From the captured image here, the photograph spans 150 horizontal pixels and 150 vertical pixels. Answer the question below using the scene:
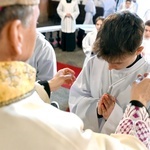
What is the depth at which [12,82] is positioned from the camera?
553 mm

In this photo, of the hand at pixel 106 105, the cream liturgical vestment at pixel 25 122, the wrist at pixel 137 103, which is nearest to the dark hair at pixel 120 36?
the hand at pixel 106 105

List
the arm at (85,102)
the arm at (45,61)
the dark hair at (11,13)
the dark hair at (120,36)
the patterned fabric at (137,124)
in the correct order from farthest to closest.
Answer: the arm at (45,61), the arm at (85,102), the dark hair at (120,36), the patterned fabric at (137,124), the dark hair at (11,13)

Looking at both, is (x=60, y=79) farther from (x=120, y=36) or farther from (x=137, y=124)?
(x=137, y=124)

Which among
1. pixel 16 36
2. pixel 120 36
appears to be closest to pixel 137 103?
pixel 120 36

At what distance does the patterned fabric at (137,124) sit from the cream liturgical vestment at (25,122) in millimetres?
239

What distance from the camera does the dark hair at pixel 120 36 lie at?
1.08m

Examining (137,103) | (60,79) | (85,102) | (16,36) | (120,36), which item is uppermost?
(16,36)

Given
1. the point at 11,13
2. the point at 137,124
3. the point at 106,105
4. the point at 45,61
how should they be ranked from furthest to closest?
the point at 45,61 < the point at 106,105 < the point at 137,124 < the point at 11,13

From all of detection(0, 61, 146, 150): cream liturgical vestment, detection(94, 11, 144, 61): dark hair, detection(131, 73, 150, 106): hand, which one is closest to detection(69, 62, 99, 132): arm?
detection(94, 11, 144, 61): dark hair

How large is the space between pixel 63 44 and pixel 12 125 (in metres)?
4.85

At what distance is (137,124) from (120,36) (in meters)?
0.40

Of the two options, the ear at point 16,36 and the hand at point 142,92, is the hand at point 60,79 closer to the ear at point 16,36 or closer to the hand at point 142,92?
the hand at point 142,92

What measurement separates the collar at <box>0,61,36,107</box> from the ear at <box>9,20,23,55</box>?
31mm

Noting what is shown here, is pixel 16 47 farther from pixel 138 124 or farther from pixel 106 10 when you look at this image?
pixel 106 10
